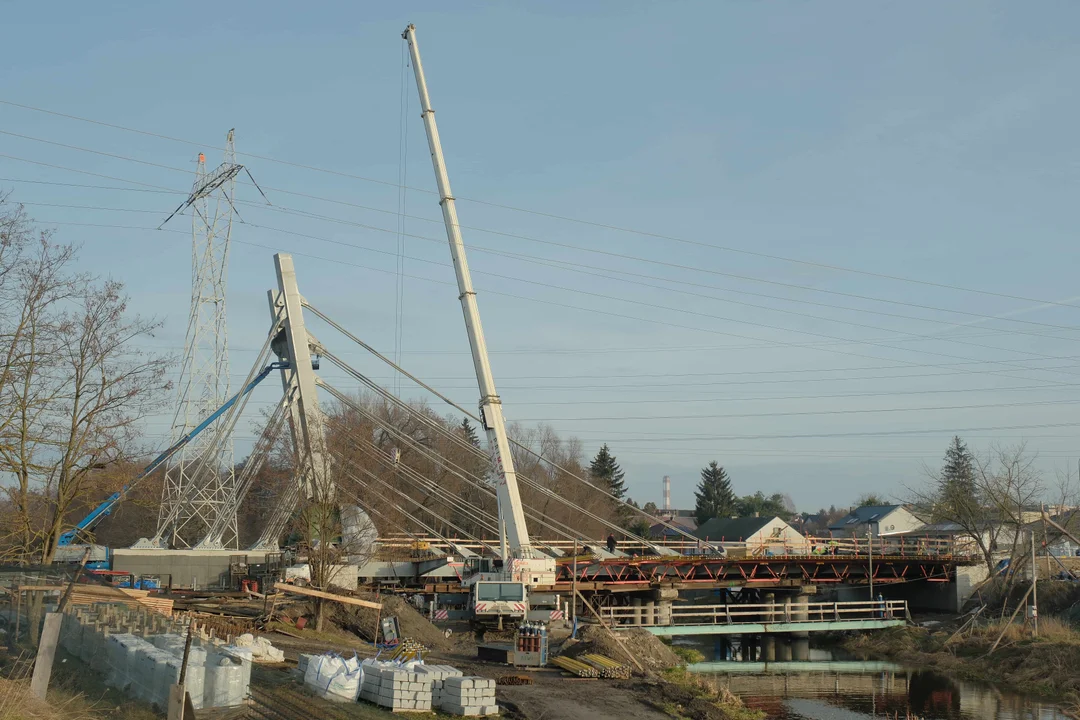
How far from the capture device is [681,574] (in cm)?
5238

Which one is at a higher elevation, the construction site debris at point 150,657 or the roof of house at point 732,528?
the roof of house at point 732,528

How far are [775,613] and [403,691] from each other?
36.0m

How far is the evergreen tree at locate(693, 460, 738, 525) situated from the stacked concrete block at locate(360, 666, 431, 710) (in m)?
112

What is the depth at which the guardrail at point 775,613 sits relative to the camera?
166ft

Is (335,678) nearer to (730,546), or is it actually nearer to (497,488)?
(497,488)

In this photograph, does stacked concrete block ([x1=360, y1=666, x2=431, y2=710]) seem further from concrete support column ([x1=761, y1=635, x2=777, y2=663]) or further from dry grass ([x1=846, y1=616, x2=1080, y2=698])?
concrete support column ([x1=761, y1=635, x2=777, y2=663])

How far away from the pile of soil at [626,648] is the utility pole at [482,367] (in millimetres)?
6487

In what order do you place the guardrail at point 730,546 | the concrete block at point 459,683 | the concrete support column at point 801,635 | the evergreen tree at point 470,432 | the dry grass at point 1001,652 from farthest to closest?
1. the evergreen tree at point 470,432
2. the guardrail at point 730,546
3. the concrete support column at point 801,635
4. the dry grass at point 1001,652
5. the concrete block at point 459,683

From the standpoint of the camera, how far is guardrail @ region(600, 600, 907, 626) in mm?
50634

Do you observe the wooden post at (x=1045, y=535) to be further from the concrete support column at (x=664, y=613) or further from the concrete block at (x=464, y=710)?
the concrete block at (x=464, y=710)

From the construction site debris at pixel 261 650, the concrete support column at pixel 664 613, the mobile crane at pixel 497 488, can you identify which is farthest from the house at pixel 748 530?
the construction site debris at pixel 261 650

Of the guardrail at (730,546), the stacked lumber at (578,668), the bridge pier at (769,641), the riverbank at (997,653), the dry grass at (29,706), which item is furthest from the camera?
the guardrail at (730,546)

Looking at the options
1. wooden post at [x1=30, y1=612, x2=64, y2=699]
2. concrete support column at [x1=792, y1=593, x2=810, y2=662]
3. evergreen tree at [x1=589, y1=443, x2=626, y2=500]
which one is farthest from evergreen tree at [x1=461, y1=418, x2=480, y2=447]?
wooden post at [x1=30, y1=612, x2=64, y2=699]

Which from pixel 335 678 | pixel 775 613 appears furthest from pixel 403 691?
pixel 775 613
